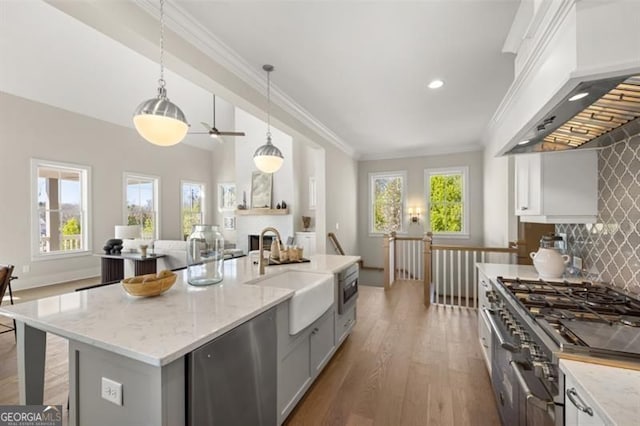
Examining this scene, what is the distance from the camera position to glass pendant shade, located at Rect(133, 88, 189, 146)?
5.69ft

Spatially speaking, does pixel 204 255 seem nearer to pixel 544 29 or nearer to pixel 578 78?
pixel 578 78

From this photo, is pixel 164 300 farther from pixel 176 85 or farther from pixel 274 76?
pixel 176 85

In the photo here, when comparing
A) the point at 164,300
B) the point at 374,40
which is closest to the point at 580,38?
the point at 374,40

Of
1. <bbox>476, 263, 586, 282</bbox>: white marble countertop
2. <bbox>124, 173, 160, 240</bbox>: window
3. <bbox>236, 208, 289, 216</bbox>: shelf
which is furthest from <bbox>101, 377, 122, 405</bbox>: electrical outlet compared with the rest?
<bbox>124, 173, 160, 240</bbox>: window

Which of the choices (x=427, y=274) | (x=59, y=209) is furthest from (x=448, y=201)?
(x=59, y=209)

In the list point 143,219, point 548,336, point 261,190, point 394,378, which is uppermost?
point 261,190

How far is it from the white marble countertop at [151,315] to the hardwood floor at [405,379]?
1.00 meters

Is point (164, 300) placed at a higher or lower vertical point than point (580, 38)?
lower

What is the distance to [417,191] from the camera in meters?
6.62

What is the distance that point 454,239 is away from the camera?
630cm

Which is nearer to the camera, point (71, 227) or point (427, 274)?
point (427, 274)

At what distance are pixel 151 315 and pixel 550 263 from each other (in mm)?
2693

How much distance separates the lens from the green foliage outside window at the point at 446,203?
629cm

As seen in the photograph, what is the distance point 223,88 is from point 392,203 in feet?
17.0
